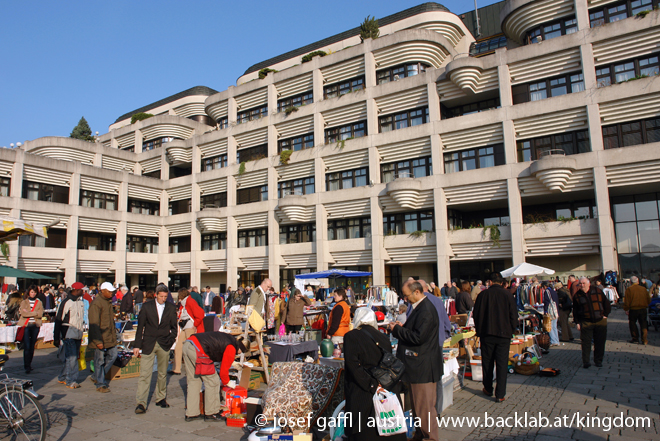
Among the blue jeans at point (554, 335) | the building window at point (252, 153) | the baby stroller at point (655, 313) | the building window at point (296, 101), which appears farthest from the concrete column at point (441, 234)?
the building window at point (252, 153)

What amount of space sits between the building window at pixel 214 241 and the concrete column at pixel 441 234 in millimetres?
19439

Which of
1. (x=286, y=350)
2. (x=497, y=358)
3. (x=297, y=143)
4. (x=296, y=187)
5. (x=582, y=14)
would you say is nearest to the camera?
(x=497, y=358)

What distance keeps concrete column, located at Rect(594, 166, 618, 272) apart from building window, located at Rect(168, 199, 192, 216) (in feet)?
106

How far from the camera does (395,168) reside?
2948cm

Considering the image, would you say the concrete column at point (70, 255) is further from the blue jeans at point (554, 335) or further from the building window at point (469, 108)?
the blue jeans at point (554, 335)

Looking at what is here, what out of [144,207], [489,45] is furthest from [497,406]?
[144,207]

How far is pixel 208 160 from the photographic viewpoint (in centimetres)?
3975

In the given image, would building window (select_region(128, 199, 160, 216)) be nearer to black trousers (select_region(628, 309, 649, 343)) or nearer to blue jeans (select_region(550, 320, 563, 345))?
blue jeans (select_region(550, 320, 563, 345))

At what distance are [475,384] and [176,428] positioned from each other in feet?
18.4

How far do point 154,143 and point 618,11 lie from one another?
3897 cm

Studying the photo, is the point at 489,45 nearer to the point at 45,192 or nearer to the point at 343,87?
the point at 343,87

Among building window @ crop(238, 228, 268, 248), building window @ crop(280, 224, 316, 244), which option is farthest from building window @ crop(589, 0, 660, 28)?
building window @ crop(238, 228, 268, 248)

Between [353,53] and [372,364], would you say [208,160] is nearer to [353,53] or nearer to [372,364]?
[353,53]

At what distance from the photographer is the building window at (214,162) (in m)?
38.5
